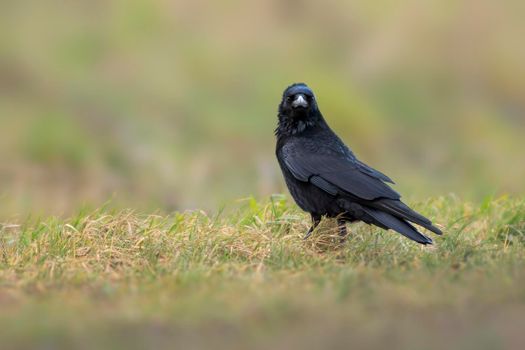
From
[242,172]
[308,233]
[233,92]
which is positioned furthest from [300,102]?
[233,92]

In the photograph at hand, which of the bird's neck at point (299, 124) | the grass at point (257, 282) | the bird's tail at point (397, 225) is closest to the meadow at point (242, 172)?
the grass at point (257, 282)

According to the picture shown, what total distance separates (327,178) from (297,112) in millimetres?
665

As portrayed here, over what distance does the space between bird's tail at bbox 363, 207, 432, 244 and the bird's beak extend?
37.1 inches

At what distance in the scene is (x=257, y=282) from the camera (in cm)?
519

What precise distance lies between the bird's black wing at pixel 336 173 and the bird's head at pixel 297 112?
22 cm

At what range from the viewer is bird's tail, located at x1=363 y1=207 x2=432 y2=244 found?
5.94 meters

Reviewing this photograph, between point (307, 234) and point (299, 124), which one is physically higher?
point (299, 124)

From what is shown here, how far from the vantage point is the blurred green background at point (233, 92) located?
459 inches

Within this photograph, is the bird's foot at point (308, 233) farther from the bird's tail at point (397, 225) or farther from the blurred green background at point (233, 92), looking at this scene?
the blurred green background at point (233, 92)

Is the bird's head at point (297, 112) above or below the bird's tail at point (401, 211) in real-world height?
above

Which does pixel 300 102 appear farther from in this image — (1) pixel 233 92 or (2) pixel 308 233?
(1) pixel 233 92

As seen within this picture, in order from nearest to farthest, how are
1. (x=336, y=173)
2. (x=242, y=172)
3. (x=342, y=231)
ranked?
1. (x=342, y=231)
2. (x=336, y=173)
3. (x=242, y=172)

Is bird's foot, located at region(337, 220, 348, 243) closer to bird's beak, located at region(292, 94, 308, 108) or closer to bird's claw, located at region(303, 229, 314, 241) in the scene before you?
bird's claw, located at region(303, 229, 314, 241)

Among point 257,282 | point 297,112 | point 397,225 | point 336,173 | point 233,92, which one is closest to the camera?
point 257,282
